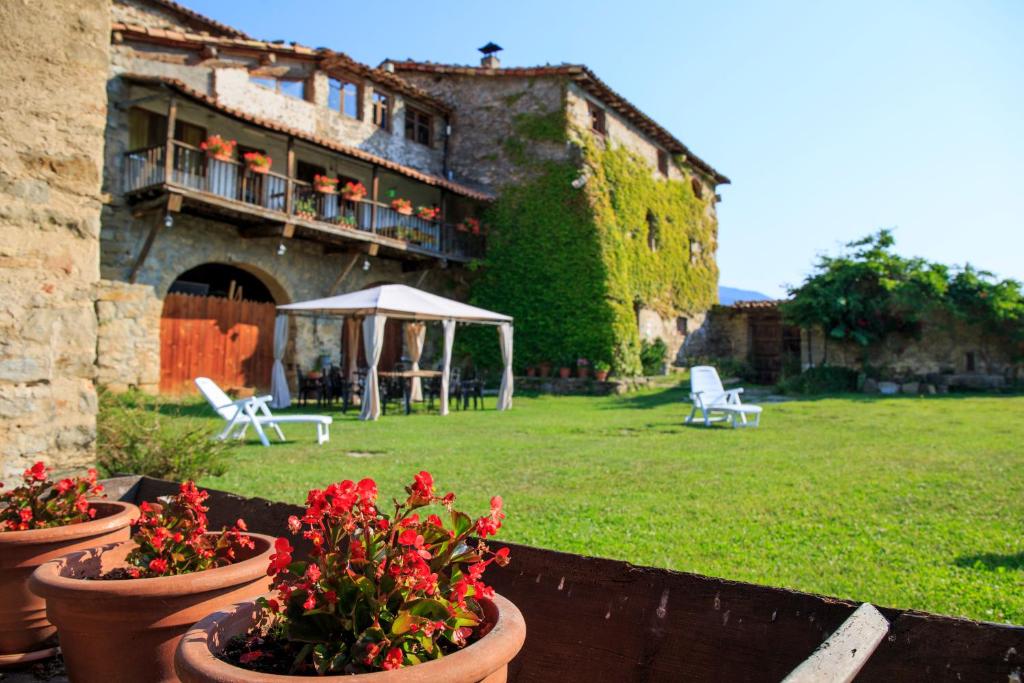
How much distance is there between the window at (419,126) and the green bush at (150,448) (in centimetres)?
1515

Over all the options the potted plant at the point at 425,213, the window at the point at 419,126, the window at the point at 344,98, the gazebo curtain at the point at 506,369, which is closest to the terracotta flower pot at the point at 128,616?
the gazebo curtain at the point at 506,369

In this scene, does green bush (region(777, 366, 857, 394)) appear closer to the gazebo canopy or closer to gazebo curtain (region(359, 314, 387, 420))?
the gazebo canopy

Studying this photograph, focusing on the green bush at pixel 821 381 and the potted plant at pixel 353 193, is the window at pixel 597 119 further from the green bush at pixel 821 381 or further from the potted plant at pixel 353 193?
the green bush at pixel 821 381

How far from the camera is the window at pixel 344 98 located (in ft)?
54.3

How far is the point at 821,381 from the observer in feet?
58.1

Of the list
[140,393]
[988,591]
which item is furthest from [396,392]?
[988,591]

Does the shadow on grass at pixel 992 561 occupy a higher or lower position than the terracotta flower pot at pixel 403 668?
lower

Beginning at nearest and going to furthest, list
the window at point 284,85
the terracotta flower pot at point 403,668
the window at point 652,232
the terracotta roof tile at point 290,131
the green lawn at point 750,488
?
the terracotta flower pot at point 403,668 < the green lawn at point 750,488 < the terracotta roof tile at point 290,131 < the window at point 284,85 < the window at point 652,232

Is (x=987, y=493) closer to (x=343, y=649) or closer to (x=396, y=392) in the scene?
(x=343, y=649)

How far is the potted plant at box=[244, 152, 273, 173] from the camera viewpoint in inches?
512

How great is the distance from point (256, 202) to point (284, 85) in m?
3.48

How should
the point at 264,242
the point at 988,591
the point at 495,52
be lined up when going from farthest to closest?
the point at 495,52 < the point at 264,242 < the point at 988,591

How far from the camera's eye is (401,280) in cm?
1830

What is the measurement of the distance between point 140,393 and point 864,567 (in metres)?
11.8
